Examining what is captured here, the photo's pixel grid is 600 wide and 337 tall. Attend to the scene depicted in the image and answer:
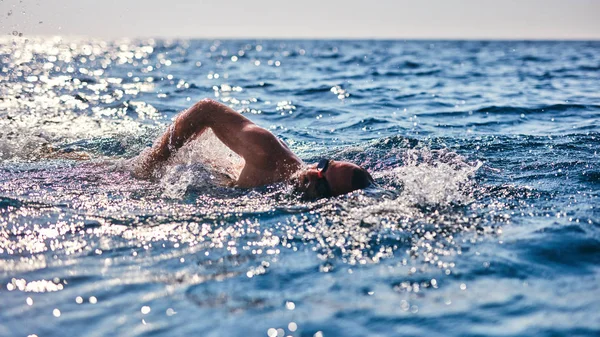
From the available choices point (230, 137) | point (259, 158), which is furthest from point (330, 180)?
point (230, 137)

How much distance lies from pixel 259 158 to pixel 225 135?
39 centimetres

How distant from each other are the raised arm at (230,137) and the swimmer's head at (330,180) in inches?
15.2

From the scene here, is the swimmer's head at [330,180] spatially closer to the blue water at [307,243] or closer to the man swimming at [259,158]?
the man swimming at [259,158]

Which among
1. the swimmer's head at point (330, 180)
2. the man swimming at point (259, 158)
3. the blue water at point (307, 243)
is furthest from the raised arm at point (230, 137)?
the swimmer's head at point (330, 180)

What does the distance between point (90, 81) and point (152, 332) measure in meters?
16.2

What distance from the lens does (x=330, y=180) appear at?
15.9 ft

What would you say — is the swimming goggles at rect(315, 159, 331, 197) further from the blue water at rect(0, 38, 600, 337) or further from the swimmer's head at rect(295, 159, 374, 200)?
the blue water at rect(0, 38, 600, 337)

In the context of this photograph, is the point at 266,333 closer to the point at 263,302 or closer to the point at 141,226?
the point at 263,302

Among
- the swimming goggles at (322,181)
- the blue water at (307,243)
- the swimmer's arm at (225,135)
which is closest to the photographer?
the blue water at (307,243)

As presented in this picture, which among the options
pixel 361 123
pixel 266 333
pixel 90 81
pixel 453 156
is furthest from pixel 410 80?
pixel 266 333

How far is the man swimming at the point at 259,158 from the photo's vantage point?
484cm

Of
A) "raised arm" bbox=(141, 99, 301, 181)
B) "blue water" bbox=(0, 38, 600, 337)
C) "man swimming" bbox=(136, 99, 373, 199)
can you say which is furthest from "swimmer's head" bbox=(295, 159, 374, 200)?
"raised arm" bbox=(141, 99, 301, 181)

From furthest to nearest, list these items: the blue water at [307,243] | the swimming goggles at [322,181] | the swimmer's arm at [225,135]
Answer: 1. the swimmer's arm at [225,135]
2. the swimming goggles at [322,181]
3. the blue water at [307,243]

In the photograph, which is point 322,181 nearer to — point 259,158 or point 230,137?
point 259,158
